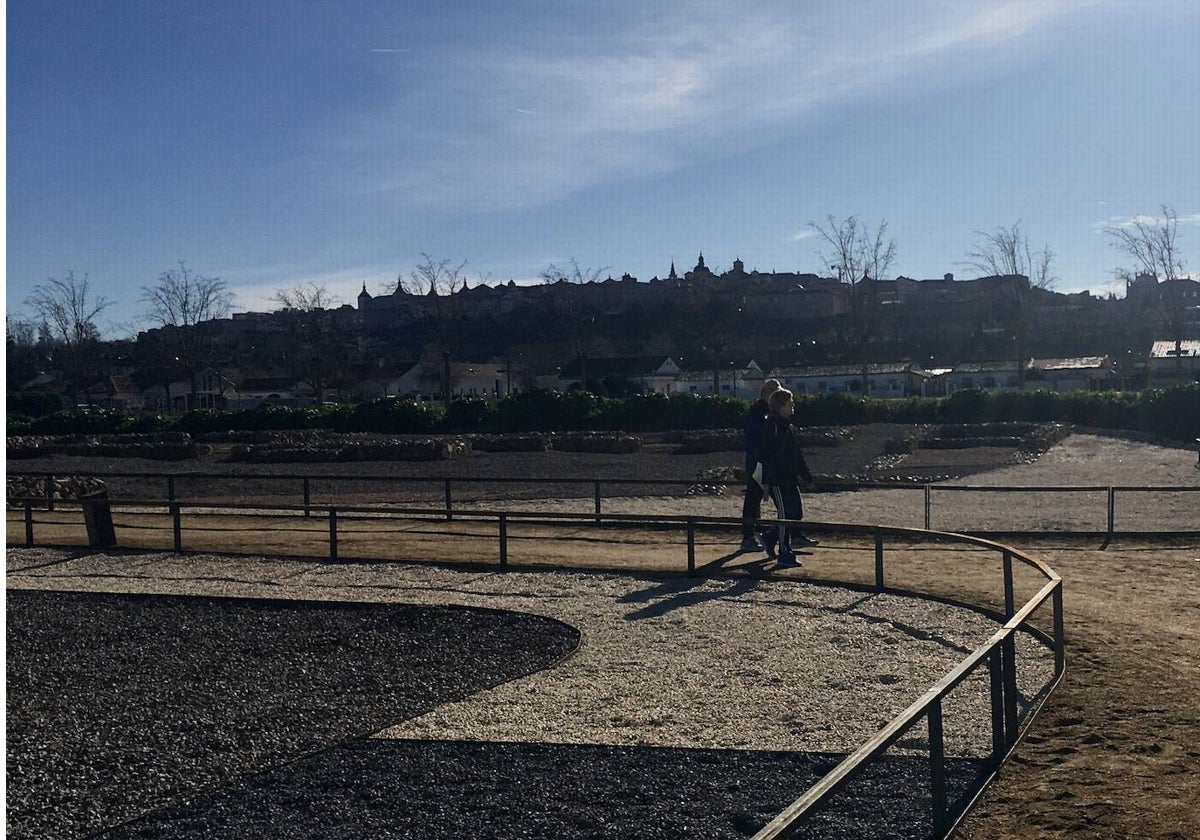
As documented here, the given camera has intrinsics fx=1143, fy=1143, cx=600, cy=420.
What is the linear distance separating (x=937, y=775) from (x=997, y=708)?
1.12 m

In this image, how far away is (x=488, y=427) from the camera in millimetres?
42344

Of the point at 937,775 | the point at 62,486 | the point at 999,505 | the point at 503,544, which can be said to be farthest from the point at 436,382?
the point at 937,775

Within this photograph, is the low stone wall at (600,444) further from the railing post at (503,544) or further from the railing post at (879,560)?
the railing post at (879,560)

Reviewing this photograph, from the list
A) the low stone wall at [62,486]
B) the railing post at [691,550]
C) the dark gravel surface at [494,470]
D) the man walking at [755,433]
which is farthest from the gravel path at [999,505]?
the low stone wall at [62,486]

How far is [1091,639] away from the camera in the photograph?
8.56 m

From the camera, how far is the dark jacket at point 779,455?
1281cm

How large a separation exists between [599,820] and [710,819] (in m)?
0.52

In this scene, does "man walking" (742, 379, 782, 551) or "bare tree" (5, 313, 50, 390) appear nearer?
"man walking" (742, 379, 782, 551)

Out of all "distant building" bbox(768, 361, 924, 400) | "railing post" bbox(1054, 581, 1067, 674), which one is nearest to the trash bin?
"railing post" bbox(1054, 581, 1067, 674)

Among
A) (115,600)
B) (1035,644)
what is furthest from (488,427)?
(1035,644)

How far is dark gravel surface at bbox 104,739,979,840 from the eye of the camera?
523 cm

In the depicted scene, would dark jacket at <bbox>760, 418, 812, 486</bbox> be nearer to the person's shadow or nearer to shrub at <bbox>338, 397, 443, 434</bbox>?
the person's shadow

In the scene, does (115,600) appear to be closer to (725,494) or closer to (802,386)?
(725,494)

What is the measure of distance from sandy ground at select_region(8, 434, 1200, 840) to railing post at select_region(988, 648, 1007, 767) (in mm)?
117
